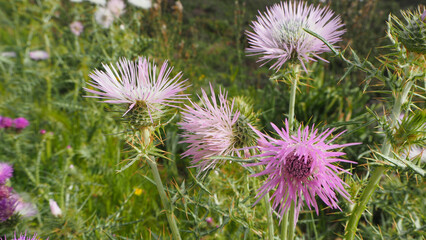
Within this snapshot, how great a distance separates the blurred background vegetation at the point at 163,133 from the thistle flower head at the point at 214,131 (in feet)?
0.86

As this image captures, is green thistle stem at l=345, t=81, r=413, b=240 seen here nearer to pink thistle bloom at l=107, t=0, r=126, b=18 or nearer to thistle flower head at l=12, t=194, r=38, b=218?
thistle flower head at l=12, t=194, r=38, b=218

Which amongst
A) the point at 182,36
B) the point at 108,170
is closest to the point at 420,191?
the point at 108,170

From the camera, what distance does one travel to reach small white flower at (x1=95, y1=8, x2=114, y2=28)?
3265mm

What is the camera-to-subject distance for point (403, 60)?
3.20 ft

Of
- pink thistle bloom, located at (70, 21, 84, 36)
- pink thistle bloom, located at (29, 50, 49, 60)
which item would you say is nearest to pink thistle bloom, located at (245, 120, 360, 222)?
pink thistle bloom, located at (70, 21, 84, 36)

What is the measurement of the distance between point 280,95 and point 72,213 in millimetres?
1983

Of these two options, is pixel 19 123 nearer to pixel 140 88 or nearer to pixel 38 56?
pixel 140 88

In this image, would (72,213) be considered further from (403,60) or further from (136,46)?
(403,60)

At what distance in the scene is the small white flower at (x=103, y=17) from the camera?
3.27 m

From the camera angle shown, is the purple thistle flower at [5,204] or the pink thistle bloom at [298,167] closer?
the pink thistle bloom at [298,167]

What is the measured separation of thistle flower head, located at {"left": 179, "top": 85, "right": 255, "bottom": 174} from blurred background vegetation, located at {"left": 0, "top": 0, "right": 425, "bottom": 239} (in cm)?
26

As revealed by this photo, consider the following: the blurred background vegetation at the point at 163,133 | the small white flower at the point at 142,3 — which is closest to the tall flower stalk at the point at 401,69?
the blurred background vegetation at the point at 163,133

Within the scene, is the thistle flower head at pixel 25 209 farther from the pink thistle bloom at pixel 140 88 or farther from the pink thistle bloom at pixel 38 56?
the pink thistle bloom at pixel 38 56

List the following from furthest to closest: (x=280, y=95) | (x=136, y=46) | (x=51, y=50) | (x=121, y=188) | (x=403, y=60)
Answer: (x=51, y=50) < (x=280, y=95) < (x=136, y=46) < (x=121, y=188) < (x=403, y=60)
